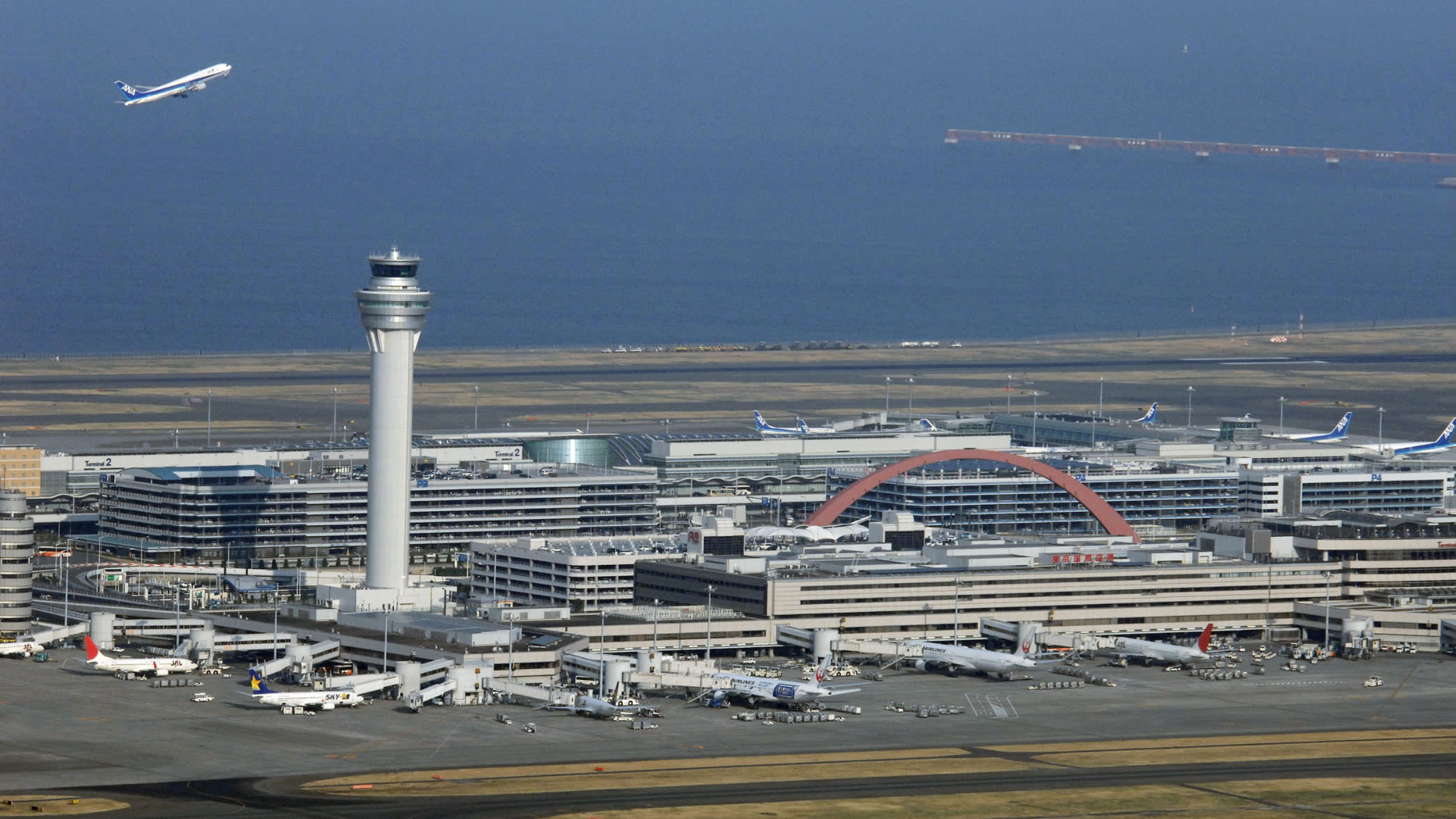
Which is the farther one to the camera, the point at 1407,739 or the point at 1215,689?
the point at 1215,689

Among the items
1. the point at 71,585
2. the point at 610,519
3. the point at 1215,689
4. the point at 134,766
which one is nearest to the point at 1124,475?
the point at 610,519

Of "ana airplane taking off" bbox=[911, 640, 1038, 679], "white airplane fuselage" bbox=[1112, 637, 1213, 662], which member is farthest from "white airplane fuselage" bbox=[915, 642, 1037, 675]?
"white airplane fuselage" bbox=[1112, 637, 1213, 662]

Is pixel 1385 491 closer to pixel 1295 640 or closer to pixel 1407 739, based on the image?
pixel 1295 640

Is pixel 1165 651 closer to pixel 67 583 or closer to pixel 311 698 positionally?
pixel 311 698

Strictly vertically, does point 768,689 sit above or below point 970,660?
below

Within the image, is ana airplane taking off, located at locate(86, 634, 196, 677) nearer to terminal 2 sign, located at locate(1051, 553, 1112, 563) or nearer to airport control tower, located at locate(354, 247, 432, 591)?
airport control tower, located at locate(354, 247, 432, 591)

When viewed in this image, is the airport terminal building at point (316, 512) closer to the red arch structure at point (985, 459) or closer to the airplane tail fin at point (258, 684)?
the red arch structure at point (985, 459)

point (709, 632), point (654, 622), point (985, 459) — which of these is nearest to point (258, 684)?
point (654, 622)

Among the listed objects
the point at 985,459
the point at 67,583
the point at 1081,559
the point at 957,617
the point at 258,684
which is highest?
the point at 985,459
